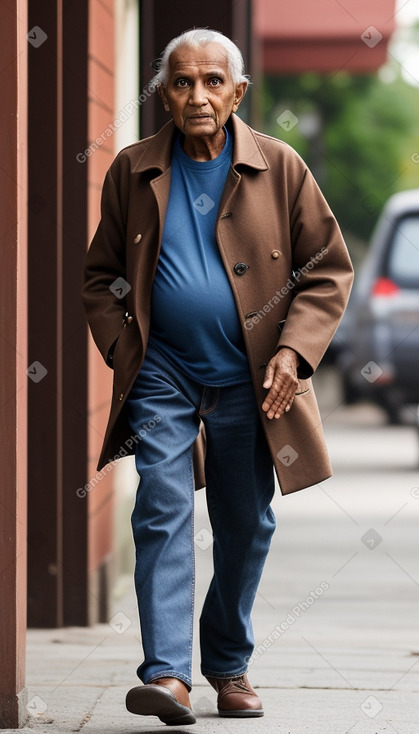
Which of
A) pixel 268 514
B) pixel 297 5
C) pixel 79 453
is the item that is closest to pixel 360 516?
pixel 79 453

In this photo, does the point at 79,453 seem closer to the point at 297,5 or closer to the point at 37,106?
the point at 37,106

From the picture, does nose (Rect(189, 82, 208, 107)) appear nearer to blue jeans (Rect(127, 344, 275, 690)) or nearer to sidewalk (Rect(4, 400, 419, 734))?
blue jeans (Rect(127, 344, 275, 690))

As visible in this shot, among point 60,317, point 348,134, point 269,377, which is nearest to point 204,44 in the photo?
point 269,377

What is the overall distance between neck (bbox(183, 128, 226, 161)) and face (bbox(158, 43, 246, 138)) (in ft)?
0.21

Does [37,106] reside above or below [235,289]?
above

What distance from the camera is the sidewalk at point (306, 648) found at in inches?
181

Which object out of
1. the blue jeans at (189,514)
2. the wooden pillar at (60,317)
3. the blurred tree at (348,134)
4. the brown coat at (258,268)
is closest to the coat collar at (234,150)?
the brown coat at (258,268)

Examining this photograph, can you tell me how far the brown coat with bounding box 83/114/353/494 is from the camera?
14.1 ft

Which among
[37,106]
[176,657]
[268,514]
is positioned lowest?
[176,657]

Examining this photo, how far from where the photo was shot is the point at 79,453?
6227mm

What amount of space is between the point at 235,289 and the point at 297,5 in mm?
14143

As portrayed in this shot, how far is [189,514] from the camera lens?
427 centimetres
